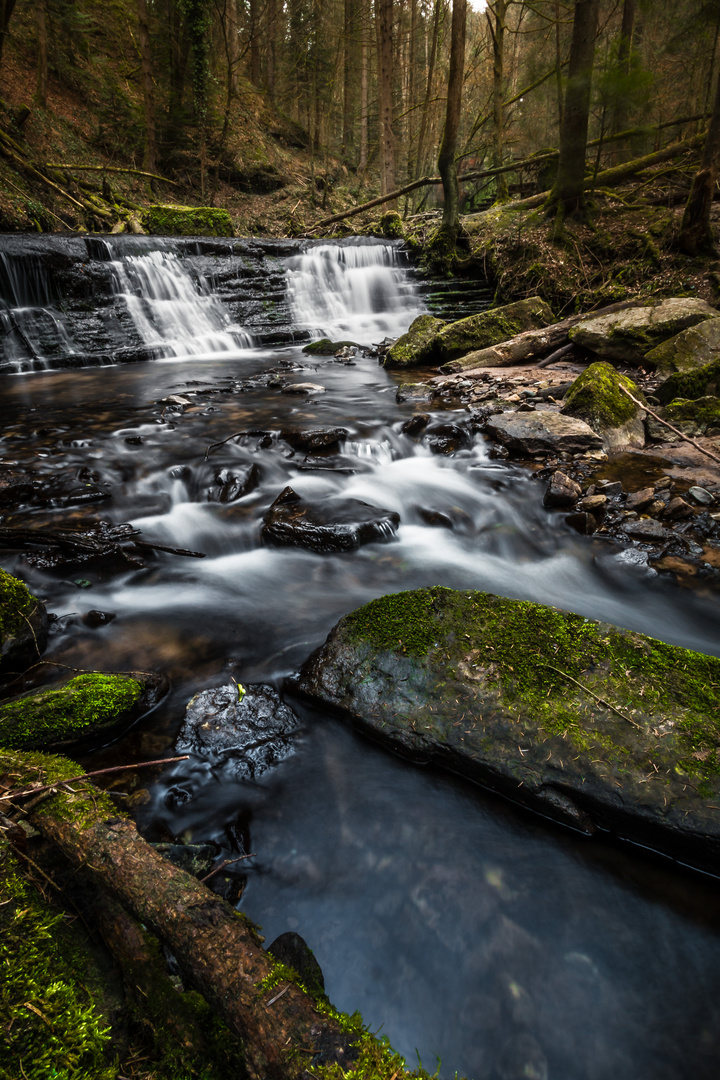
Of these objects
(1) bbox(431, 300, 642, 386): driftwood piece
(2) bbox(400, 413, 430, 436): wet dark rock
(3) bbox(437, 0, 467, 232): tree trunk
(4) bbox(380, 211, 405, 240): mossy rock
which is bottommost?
(2) bbox(400, 413, 430, 436): wet dark rock

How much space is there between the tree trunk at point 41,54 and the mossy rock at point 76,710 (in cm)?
2279

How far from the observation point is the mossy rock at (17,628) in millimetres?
2799

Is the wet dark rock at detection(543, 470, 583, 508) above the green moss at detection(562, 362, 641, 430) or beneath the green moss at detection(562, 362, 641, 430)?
beneath

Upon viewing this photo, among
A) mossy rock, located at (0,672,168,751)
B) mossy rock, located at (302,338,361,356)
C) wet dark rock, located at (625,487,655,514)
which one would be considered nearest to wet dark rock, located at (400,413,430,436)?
wet dark rock, located at (625,487,655,514)

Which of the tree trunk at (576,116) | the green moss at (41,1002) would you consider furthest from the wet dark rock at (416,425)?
the tree trunk at (576,116)

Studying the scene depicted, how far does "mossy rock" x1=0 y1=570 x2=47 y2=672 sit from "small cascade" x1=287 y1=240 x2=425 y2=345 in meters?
11.5

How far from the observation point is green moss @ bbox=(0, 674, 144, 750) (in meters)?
2.16

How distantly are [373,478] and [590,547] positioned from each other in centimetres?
240

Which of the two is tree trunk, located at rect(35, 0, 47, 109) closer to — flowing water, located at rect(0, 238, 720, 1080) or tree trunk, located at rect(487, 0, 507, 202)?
tree trunk, located at rect(487, 0, 507, 202)

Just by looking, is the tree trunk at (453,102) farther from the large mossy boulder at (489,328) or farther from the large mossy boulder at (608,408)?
the large mossy boulder at (608,408)

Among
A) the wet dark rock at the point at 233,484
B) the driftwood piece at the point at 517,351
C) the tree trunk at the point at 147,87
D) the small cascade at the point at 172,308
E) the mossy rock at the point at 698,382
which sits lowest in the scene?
the wet dark rock at the point at 233,484

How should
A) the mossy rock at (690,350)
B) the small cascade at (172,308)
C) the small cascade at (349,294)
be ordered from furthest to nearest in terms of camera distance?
the small cascade at (349,294) < the small cascade at (172,308) < the mossy rock at (690,350)

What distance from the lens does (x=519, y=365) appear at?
9.27 metres

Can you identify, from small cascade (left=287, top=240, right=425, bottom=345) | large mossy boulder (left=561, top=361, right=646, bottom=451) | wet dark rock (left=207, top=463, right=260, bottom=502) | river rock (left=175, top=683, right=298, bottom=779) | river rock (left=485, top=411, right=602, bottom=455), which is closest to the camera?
river rock (left=175, top=683, right=298, bottom=779)
